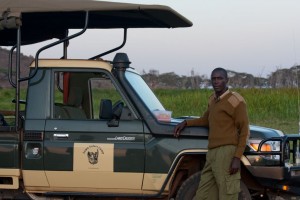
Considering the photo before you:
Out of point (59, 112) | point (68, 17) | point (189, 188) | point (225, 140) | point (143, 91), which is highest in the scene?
point (68, 17)

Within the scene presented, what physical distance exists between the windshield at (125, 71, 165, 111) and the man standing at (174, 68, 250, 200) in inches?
32.3

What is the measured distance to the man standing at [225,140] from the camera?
19.3ft

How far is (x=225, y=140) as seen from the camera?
233 inches

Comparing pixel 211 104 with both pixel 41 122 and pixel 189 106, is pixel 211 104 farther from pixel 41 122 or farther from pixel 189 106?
pixel 189 106

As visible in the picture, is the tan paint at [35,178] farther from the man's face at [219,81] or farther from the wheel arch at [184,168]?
the man's face at [219,81]

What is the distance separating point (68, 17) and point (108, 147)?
2.22 metres

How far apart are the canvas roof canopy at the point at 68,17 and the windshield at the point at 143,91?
28.3 inches

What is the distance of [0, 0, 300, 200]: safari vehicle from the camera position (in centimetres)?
620

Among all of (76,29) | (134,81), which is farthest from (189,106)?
(134,81)

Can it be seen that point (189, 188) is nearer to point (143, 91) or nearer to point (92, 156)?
point (92, 156)

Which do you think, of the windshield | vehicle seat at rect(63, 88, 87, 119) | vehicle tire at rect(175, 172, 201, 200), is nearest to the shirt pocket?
vehicle tire at rect(175, 172, 201, 200)

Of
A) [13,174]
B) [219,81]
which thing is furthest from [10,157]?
[219,81]

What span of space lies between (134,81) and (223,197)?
1.64 metres

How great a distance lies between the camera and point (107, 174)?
6.24 meters
